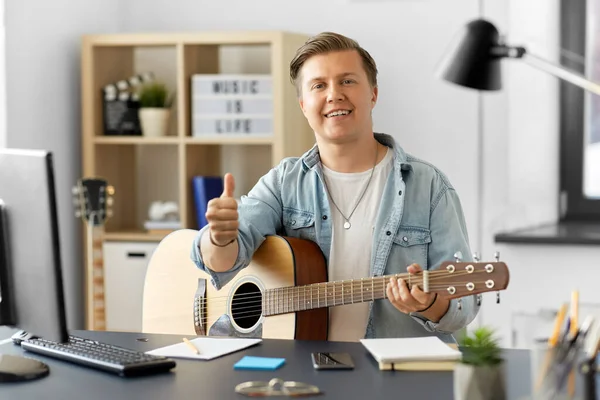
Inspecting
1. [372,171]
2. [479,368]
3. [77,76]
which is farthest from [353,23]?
[479,368]

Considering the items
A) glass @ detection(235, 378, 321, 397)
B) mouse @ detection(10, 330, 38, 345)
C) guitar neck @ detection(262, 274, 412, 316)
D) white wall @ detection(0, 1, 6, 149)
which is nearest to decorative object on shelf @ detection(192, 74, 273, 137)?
white wall @ detection(0, 1, 6, 149)

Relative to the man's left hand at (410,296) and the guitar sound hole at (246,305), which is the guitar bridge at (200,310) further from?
the man's left hand at (410,296)

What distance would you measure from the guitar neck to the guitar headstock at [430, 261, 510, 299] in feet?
0.69

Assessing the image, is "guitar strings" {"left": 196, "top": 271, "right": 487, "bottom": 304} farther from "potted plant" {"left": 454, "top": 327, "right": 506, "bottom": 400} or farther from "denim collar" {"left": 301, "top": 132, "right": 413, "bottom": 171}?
"potted plant" {"left": 454, "top": 327, "right": 506, "bottom": 400}

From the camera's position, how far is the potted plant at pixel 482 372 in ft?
4.13

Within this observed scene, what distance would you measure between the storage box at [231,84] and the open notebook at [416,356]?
220cm

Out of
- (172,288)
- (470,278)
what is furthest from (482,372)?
(172,288)

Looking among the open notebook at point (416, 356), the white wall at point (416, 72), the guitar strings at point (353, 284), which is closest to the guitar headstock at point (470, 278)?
the guitar strings at point (353, 284)

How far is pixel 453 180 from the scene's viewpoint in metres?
3.77

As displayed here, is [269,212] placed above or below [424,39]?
below

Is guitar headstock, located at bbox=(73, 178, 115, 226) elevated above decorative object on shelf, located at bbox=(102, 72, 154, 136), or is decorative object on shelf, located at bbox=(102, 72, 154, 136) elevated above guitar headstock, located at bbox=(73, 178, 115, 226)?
decorative object on shelf, located at bbox=(102, 72, 154, 136)

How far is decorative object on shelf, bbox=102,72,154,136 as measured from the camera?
3928mm

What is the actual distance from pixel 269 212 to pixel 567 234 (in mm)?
1433

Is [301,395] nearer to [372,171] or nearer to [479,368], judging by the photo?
[479,368]
